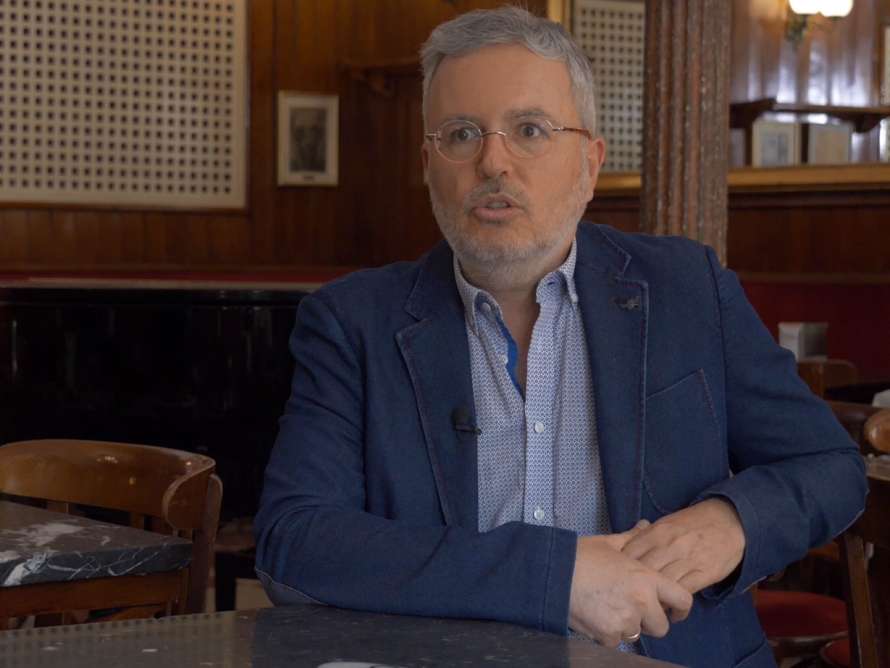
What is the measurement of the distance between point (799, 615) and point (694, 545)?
1.61 m

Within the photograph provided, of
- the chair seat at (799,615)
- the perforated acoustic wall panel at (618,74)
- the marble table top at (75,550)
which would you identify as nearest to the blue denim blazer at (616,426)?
the marble table top at (75,550)

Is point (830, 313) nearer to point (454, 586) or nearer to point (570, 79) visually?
point (570, 79)

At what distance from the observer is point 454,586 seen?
4.66 feet

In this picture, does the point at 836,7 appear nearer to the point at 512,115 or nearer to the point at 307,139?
the point at 307,139

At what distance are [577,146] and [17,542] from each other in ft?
3.17

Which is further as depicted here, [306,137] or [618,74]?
[306,137]

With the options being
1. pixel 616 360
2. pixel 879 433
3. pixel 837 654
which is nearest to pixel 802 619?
pixel 837 654

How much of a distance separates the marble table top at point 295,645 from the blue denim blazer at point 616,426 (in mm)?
195

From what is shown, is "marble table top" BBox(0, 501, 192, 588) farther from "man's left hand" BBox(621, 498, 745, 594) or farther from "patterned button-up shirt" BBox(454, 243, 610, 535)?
"man's left hand" BBox(621, 498, 745, 594)

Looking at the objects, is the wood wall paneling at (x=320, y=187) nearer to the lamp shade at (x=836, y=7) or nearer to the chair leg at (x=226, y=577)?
the lamp shade at (x=836, y=7)

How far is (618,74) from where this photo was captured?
7.91 m

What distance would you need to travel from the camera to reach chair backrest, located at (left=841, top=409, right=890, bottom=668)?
181cm

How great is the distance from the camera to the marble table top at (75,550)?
189 centimetres

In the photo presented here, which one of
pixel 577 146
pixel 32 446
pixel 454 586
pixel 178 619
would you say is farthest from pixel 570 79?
pixel 32 446
